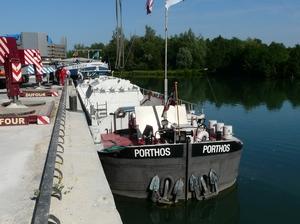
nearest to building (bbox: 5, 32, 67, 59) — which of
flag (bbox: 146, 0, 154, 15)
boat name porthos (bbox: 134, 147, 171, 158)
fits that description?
flag (bbox: 146, 0, 154, 15)

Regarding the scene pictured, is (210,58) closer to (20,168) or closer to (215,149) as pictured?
(215,149)

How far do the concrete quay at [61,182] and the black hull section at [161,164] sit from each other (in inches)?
123

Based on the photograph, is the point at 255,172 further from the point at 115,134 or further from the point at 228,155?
the point at 115,134

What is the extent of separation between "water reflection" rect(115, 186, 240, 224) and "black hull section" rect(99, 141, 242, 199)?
1.06 ft

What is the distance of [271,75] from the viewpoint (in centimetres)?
11212

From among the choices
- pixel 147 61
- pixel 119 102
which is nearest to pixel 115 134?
pixel 119 102

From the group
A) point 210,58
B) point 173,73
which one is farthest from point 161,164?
point 210,58

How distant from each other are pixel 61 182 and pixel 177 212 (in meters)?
8.12

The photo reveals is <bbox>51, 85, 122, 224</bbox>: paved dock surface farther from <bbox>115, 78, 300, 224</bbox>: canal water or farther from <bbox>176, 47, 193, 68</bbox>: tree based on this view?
<bbox>176, 47, 193, 68</bbox>: tree

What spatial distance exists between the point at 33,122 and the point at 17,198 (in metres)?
6.96

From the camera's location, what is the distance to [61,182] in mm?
6066

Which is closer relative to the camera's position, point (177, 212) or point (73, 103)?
point (177, 212)

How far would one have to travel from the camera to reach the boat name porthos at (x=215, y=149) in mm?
13462

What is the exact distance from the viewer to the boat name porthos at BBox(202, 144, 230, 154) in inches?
530
